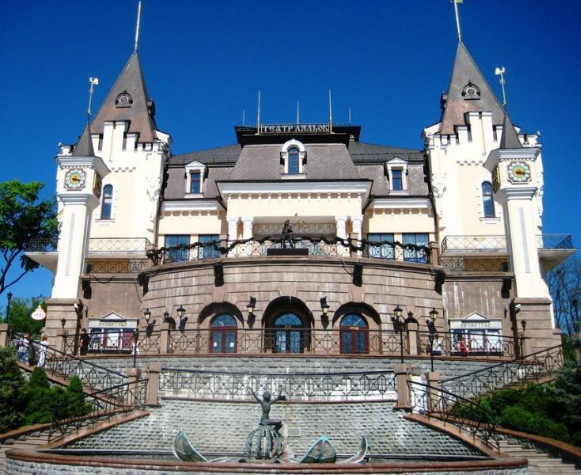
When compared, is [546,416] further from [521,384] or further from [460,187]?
[460,187]

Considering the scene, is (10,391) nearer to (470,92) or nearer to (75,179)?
(75,179)

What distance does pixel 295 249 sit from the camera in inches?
1180

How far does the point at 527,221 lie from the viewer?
32156 millimetres

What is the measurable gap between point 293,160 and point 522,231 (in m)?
14.0

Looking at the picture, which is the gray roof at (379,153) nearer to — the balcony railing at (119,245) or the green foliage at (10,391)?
the balcony railing at (119,245)

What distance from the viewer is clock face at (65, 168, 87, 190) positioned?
3428 cm

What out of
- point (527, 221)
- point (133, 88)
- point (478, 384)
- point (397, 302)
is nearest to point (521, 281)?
point (527, 221)

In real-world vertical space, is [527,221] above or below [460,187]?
below

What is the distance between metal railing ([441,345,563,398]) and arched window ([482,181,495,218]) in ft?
45.6

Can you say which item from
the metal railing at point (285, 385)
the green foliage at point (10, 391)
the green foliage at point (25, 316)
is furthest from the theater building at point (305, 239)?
the green foliage at point (25, 316)

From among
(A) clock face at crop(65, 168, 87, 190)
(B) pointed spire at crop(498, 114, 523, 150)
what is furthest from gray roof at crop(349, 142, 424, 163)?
(A) clock face at crop(65, 168, 87, 190)

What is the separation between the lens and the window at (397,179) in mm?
39469

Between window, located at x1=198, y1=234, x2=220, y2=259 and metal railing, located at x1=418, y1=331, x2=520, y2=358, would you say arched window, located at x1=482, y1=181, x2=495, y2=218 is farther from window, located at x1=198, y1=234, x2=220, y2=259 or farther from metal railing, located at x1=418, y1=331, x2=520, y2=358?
window, located at x1=198, y1=234, x2=220, y2=259

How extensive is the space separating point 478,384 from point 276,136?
21.1 metres
